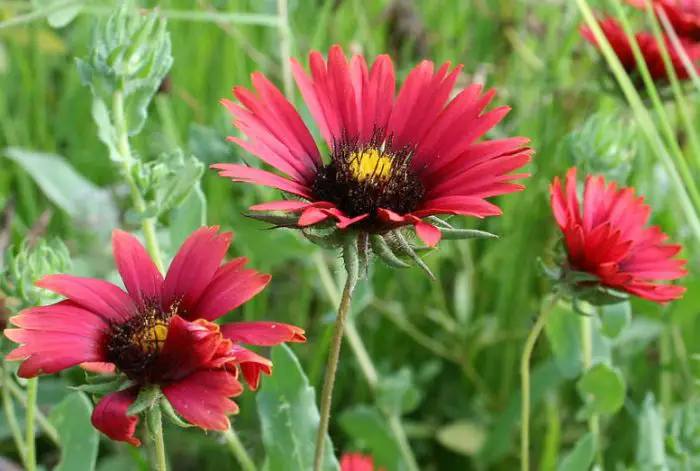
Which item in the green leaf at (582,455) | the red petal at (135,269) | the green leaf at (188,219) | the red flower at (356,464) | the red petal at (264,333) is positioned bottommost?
the red flower at (356,464)

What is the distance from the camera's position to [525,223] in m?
0.97

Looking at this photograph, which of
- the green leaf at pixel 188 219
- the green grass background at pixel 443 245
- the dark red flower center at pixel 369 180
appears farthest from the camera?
the green grass background at pixel 443 245

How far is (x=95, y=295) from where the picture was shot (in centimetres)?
45

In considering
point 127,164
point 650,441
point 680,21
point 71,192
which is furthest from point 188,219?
point 680,21

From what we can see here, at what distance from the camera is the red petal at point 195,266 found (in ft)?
1.49

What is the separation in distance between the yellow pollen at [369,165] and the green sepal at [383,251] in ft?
0.25

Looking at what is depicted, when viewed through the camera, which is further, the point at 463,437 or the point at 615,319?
the point at 463,437

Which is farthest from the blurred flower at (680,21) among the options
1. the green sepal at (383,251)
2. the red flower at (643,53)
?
the green sepal at (383,251)

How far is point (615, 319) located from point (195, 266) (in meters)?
0.40

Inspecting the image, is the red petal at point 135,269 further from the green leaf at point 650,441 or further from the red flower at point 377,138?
the green leaf at point 650,441

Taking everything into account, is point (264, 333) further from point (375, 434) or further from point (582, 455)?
point (375, 434)

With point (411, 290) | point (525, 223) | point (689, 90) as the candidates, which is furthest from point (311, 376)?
point (689, 90)

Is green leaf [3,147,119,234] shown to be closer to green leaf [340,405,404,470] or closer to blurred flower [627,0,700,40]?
green leaf [340,405,404,470]

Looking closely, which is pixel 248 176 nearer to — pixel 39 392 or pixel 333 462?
pixel 333 462
